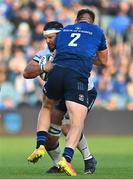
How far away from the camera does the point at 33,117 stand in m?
23.3

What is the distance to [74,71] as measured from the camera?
1059cm

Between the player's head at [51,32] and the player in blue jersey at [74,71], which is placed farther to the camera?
the player's head at [51,32]

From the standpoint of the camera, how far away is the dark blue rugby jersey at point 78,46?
34.9 ft

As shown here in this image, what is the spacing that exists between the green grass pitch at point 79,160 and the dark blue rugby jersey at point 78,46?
145 cm

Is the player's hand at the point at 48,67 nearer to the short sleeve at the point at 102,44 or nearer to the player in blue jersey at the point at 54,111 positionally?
the player in blue jersey at the point at 54,111

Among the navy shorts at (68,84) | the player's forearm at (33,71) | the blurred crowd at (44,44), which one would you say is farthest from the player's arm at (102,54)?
the blurred crowd at (44,44)

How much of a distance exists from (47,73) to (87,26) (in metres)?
0.83

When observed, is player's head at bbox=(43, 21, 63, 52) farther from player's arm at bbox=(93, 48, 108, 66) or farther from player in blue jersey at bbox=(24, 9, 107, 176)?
player's arm at bbox=(93, 48, 108, 66)

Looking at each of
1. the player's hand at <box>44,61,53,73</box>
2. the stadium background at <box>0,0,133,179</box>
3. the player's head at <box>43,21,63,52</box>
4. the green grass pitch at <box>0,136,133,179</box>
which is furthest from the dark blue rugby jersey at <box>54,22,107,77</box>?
the stadium background at <box>0,0,133,179</box>

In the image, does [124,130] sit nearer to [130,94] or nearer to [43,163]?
[130,94]

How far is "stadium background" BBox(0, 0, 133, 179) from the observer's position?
2319 centimetres

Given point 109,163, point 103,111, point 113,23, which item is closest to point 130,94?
point 103,111

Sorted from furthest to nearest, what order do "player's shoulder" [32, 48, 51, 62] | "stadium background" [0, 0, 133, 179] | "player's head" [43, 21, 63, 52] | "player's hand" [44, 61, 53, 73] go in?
"stadium background" [0, 0, 133, 179]
"player's head" [43, 21, 63, 52]
"player's shoulder" [32, 48, 51, 62]
"player's hand" [44, 61, 53, 73]

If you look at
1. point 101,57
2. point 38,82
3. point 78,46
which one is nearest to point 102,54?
point 101,57
